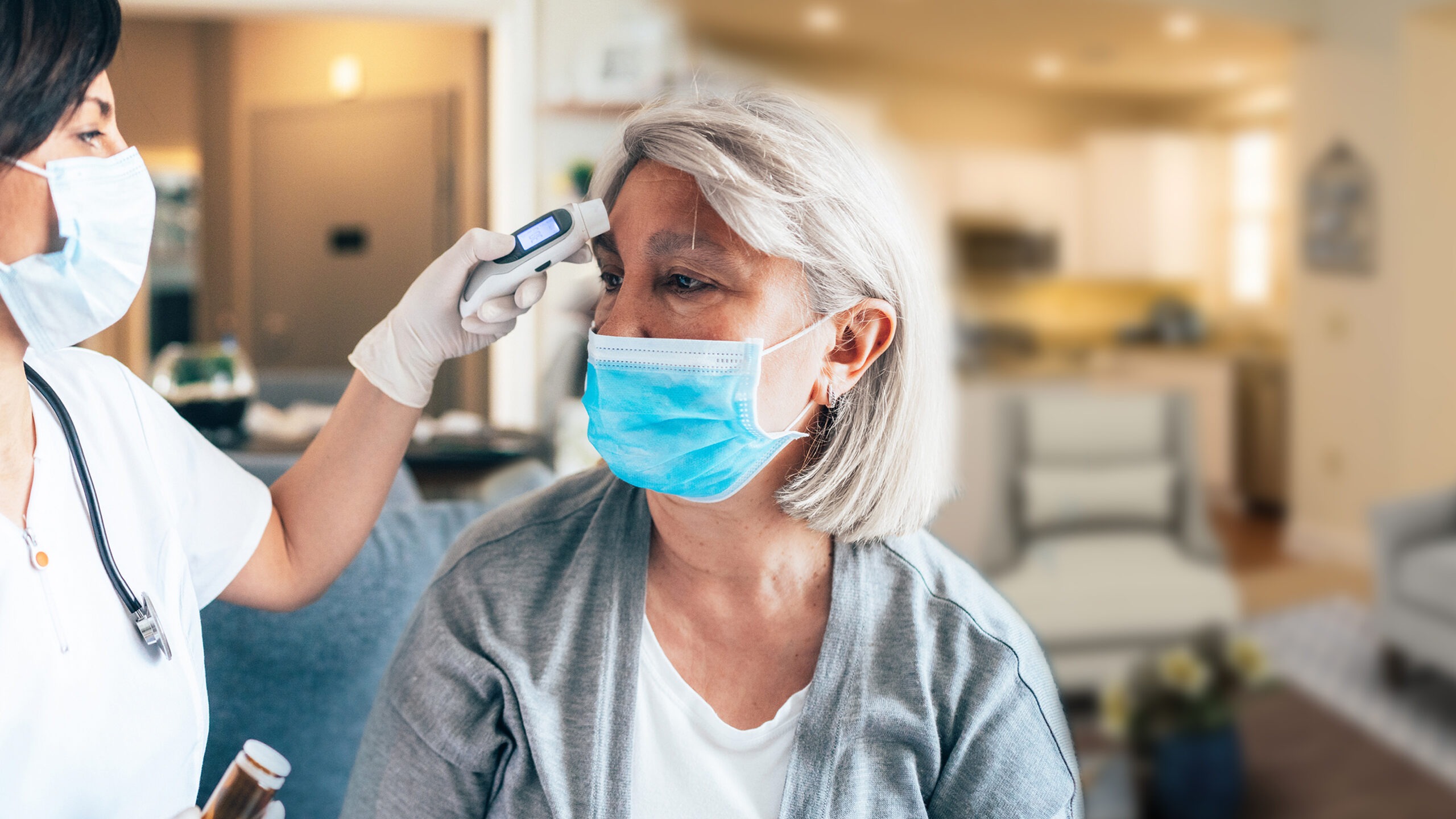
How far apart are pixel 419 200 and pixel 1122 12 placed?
11.1ft

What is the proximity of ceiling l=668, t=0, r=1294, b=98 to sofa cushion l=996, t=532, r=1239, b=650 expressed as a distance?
1.63 metres

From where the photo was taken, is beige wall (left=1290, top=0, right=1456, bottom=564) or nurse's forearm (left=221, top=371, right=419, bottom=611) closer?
nurse's forearm (left=221, top=371, right=419, bottom=611)

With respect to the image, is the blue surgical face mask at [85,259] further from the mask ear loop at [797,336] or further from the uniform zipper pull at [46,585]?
the mask ear loop at [797,336]

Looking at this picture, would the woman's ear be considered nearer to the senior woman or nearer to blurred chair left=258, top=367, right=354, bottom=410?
the senior woman

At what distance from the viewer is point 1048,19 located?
136 inches

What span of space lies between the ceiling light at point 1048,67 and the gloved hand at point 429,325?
10.5 feet

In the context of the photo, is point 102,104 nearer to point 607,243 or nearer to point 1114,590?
point 607,243

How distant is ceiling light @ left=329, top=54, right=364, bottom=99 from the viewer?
0.90 m

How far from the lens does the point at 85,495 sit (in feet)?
1.50

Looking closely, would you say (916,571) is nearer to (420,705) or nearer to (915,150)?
(420,705)

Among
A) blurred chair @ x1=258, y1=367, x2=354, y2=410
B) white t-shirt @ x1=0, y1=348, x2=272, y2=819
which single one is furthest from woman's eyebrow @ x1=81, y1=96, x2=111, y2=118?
blurred chair @ x1=258, y1=367, x2=354, y2=410

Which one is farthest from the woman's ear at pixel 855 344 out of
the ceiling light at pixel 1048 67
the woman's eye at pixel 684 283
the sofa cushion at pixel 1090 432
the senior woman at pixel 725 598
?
the ceiling light at pixel 1048 67

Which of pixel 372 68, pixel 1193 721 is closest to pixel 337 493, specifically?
pixel 372 68

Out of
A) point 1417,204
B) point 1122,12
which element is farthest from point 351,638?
point 1417,204
